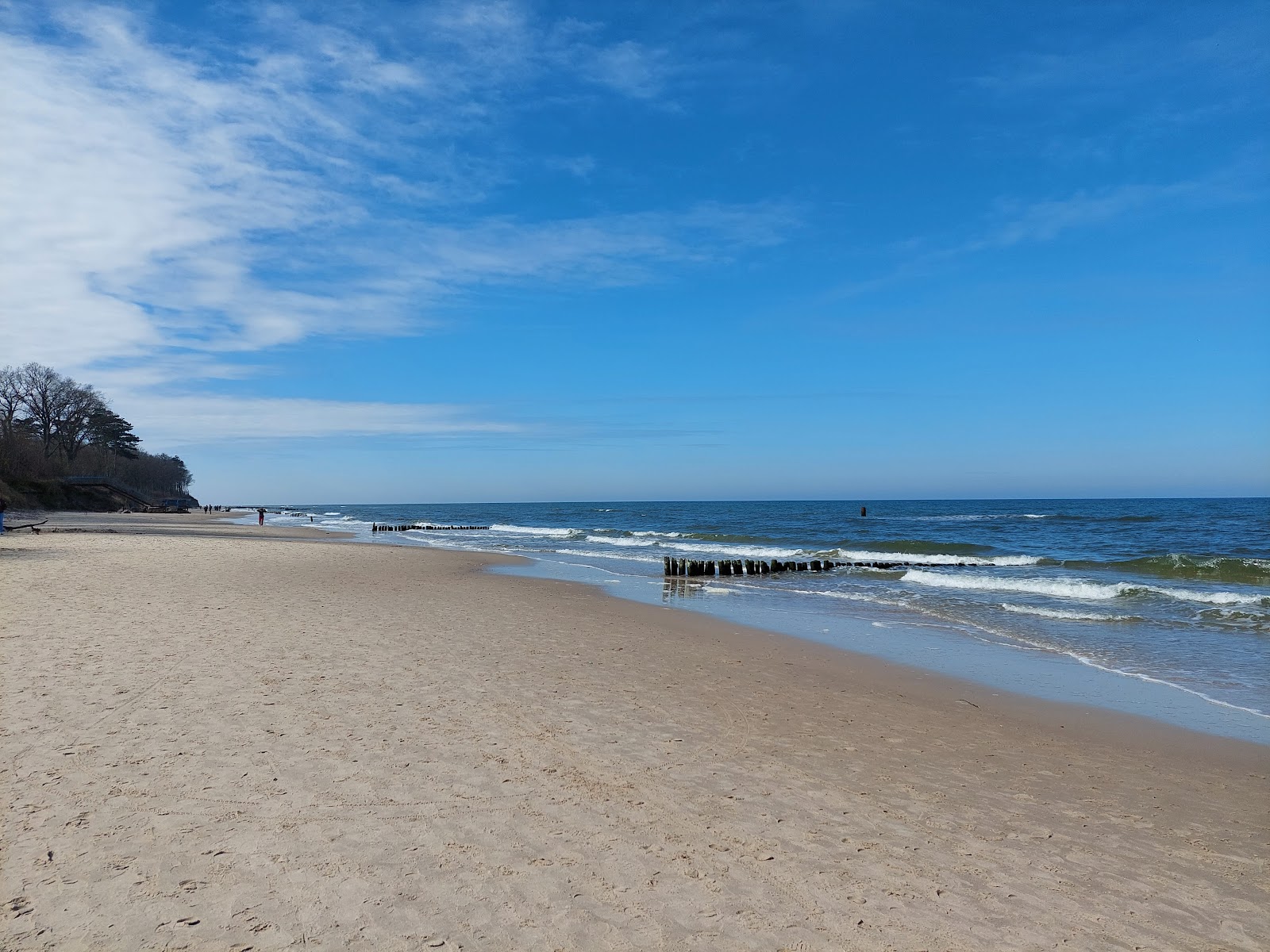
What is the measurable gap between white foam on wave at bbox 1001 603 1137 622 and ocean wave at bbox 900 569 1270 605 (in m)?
2.88

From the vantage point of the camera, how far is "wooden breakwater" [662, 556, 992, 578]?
26609 mm

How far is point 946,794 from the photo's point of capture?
5879 mm

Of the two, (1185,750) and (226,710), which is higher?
(226,710)

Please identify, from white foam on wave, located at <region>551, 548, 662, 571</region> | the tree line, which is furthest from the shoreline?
the tree line

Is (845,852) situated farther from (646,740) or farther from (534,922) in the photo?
(646,740)

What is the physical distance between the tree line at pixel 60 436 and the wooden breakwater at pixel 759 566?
64.4 m

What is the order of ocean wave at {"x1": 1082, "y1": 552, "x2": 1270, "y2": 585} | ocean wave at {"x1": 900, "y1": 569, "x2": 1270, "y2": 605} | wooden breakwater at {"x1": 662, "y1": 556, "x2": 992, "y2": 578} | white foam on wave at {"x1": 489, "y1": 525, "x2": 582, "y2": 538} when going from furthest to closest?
white foam on wave at {"x1": 489, "y1": 525, "x2": 582, "y2": 538} → wooden breakwater at {"x1": 662, "y1": 556, "x2": 992, "y2": 578} → ocean wave at {"x1": 1082, "y1": 552, "x2": 1270, "y2": 585} → ocean wave at {"x1": 900, "y1": 569, "x2": 1270, "y2": 605}

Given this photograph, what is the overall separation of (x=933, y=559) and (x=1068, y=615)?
16.7 m

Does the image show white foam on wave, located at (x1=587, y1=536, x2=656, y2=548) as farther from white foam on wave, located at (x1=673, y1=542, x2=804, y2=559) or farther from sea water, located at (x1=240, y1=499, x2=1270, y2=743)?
white foam on wave, located at (x1=673, y1=542, x2=804, y2=559)

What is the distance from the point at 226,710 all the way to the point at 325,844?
3.14 m

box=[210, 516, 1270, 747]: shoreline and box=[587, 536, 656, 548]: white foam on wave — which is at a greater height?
box=[587, 536, 656, 548]: white foam on wave

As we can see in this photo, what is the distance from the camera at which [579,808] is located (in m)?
5.20

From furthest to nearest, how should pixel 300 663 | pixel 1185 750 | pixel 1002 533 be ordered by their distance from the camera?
pixel 1002 533, pixel 300 663, pixel 1185 750

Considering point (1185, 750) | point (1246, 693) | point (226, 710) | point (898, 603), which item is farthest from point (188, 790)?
point (898, 603)
